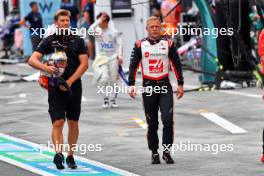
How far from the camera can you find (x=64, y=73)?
12.9 meters

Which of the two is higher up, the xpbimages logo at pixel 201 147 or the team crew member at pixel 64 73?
the team crew member at pixel 64 73

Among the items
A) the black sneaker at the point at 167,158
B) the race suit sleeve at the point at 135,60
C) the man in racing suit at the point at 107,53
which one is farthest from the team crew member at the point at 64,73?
the man in racing suit at the point at 107,53

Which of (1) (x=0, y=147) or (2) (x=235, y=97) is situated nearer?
Answer: (1) (x=0, y=147)

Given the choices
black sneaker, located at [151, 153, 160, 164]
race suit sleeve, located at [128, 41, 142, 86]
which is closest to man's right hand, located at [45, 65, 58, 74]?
race suit sleeve, located at [128, 41, 142, 86]

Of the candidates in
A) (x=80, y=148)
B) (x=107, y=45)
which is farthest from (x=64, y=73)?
(x=107, y=45)

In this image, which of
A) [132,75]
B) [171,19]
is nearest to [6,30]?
[171,19]

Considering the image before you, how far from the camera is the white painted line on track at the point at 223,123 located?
54.7 ft

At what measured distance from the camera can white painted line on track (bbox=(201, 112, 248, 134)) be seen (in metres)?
16.7

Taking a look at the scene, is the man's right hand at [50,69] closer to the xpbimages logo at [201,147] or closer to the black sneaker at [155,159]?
the black sneaker at [155,159]

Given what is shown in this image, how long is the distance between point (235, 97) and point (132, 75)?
348 inches

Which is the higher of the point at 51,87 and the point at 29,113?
the point at 51,87

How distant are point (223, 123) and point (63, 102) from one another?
5305 millimetres

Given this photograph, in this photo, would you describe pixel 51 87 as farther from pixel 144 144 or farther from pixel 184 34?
pixel 184 34

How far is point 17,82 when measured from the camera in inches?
1153
